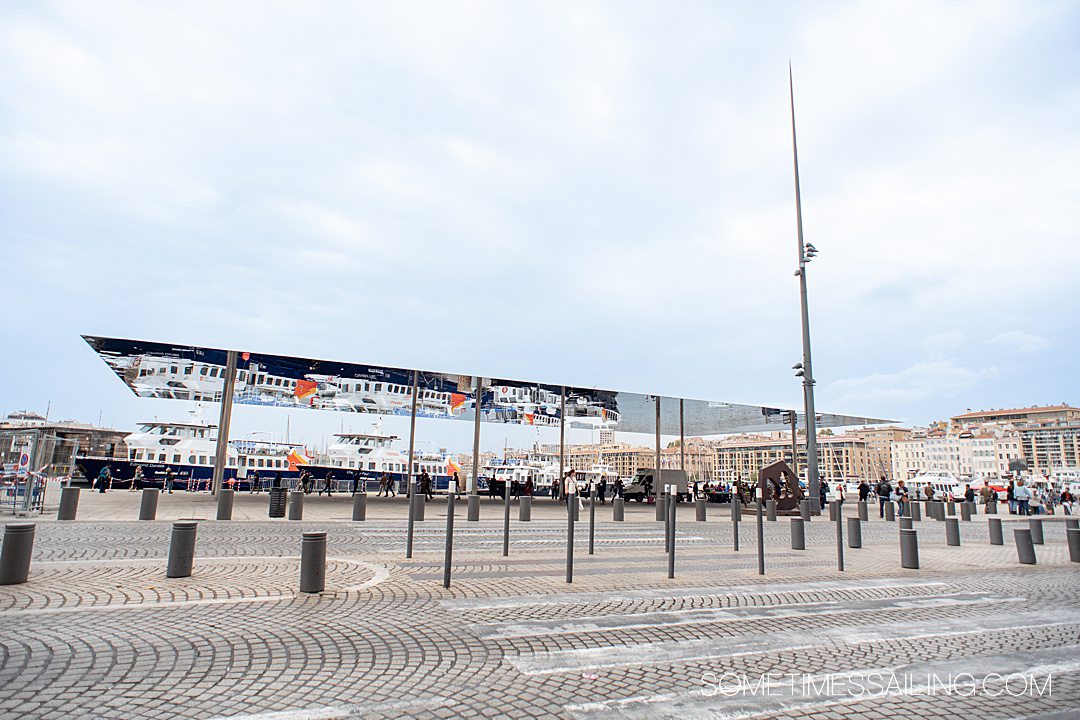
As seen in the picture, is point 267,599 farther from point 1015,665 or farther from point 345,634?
point 1015,665

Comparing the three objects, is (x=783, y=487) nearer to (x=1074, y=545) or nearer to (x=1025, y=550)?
(x=1074, y=545)

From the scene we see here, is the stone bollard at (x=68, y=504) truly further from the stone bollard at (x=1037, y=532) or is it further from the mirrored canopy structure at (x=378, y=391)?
the stone bollard at (x=1037, y=532)

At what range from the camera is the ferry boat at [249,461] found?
108ft

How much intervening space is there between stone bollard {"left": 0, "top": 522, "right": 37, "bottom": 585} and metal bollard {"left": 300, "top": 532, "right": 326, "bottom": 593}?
3168 millimetres

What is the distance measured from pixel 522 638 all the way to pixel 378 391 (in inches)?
876

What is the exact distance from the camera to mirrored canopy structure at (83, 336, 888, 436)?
22.8m

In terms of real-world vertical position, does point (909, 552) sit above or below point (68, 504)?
below

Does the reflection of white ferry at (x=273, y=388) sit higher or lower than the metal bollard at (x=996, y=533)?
higher

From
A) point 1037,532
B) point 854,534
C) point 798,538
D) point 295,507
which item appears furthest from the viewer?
point 295,507

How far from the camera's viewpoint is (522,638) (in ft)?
19.0

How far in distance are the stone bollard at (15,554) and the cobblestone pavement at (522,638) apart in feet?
1.34

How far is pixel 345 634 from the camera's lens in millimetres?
5785

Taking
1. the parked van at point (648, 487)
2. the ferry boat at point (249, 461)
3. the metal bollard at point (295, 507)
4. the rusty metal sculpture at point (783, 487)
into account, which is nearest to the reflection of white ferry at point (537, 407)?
the parked van at point (648, 487)

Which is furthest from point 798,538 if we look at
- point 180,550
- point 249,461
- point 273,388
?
point 249,461
